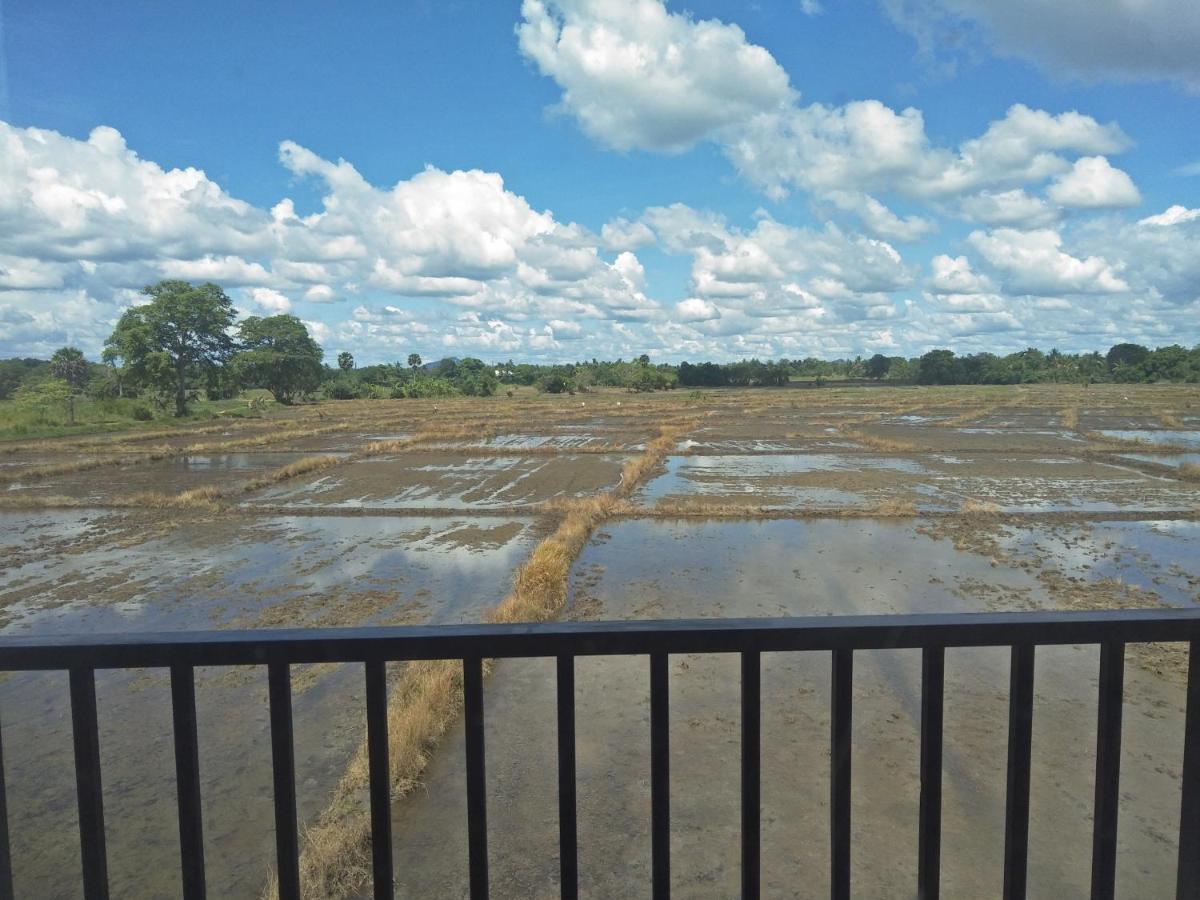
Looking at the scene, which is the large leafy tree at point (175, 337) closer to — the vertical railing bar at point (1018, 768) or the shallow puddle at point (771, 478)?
the shallow puddle at point (771, 478)

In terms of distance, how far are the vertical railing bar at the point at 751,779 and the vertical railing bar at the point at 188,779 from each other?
3.84ft

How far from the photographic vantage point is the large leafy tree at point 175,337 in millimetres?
53875

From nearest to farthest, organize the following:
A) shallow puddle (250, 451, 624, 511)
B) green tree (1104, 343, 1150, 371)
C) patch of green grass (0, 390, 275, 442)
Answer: shallow puddle (250, 451, 624, 511), patch of green grass (0, 390, 275, 442), green tree (1104, 343, 1150, 371)

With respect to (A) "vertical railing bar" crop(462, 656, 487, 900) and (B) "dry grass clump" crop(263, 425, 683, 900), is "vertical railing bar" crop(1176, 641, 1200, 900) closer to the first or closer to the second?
(A) "vertical railing bar" crop(462, 656, 487, 900)

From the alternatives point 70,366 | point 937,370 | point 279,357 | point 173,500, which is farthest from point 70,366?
point 937,370

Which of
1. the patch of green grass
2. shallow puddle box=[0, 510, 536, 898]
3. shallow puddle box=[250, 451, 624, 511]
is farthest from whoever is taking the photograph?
the patch of green grass

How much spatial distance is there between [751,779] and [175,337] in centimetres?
6385

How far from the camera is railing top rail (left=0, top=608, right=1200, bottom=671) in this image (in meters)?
1.64

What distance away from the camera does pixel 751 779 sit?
6.01 feet

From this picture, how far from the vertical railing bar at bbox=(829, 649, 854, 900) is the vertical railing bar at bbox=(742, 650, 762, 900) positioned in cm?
17

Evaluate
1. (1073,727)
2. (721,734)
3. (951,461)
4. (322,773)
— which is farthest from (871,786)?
(951,461)

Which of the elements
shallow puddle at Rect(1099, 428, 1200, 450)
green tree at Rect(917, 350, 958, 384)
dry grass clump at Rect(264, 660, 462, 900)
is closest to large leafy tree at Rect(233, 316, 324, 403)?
shallow puddle at Rect(1099, 428, 1200, 450)

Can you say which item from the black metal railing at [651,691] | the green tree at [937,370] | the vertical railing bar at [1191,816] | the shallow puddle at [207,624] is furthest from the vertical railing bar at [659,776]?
the green tree at [937,370]

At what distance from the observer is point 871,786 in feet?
17.6
